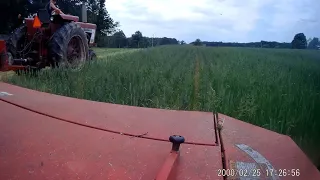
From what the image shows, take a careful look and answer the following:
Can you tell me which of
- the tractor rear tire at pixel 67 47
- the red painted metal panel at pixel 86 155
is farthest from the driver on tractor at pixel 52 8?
the red painted metal panel at pixel 86 155

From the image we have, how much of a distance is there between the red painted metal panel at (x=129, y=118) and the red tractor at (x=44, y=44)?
3057 millimetres

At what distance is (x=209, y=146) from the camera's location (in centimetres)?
103

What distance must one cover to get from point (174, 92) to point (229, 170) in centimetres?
240

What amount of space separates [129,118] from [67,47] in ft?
12.9

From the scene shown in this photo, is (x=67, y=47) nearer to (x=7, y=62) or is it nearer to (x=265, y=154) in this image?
(x=7, y=62)

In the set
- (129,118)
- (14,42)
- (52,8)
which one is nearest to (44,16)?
(52,8)

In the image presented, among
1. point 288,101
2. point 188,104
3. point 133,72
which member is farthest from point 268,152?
point 133,72

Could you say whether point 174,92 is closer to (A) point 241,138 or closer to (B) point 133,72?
(B) point 133,72

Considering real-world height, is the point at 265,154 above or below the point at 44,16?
below

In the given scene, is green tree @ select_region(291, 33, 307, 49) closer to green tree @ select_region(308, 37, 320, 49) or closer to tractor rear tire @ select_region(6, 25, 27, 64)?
green tree @ select_region(308, 37, 320, 49)

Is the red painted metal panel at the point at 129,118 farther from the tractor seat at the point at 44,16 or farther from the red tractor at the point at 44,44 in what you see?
the tractor seat at the point at 44,16

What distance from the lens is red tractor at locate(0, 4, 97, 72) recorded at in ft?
14.8

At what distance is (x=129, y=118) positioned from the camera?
4.23 feet

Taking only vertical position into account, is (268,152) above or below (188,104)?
above
